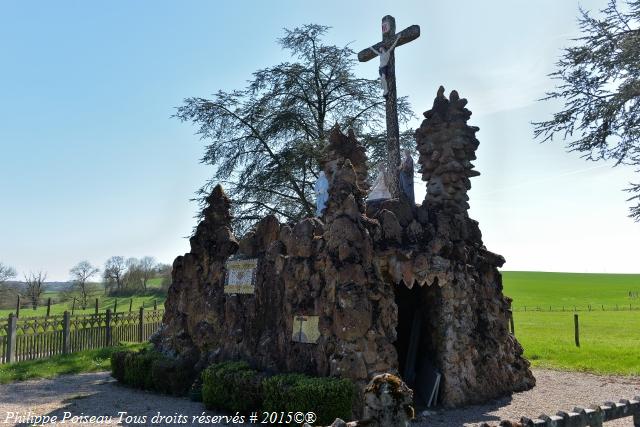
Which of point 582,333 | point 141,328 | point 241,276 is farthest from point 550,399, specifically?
point 582,333

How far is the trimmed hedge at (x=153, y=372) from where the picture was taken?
12492 mm

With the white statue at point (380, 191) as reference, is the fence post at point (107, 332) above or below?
below

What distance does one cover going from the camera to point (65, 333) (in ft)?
65.1

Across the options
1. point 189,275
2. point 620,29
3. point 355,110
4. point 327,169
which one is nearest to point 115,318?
point 189,275

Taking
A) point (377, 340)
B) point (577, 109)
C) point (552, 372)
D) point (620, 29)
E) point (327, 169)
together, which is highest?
point (620, 29)

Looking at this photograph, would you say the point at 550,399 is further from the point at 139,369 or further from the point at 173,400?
the point at 139,369

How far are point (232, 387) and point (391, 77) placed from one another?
883 cm

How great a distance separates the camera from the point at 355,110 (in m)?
23.6

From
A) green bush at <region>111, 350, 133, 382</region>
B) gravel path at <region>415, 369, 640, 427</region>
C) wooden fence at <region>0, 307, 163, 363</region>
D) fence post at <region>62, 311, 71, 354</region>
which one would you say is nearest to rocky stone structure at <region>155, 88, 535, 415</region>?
gravel path at <region>415, 369, 640, 427</region>

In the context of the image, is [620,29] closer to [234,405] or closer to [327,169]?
[327,169]

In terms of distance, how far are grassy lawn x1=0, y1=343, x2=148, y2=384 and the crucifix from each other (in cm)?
1194

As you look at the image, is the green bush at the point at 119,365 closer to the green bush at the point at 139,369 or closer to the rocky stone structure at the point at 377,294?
the green bush at the point at 139,369

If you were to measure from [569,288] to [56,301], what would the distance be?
73501mm

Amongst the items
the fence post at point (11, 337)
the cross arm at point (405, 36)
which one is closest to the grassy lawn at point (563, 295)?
the cross arm at point (405, 36)
